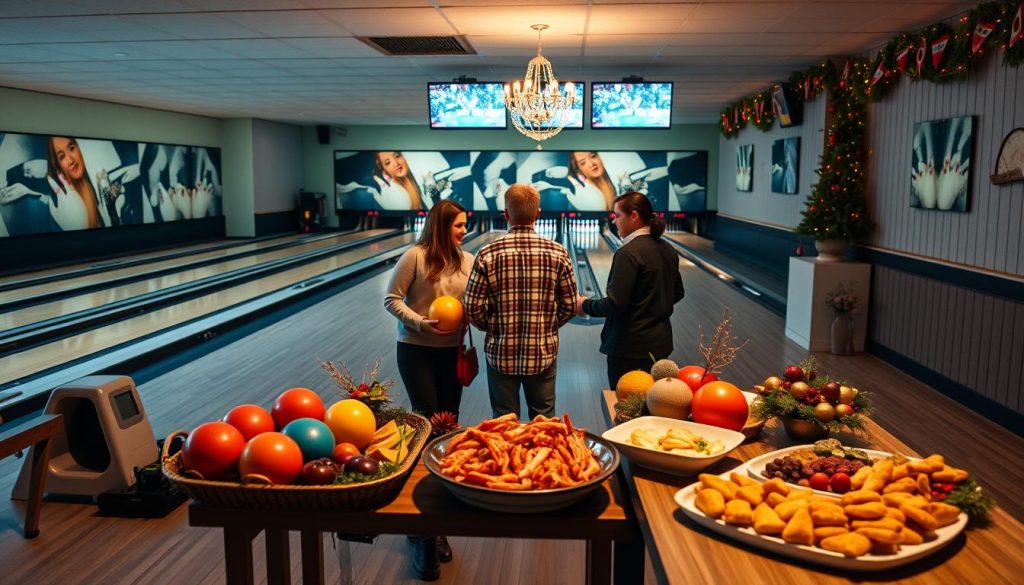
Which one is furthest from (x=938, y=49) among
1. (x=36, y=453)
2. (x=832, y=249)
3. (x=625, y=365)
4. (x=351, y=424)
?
(x=36, y=453)

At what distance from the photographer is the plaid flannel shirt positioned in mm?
2844

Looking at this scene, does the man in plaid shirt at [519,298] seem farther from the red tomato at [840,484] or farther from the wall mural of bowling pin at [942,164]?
the wall mural of bowling pin at [942,164]

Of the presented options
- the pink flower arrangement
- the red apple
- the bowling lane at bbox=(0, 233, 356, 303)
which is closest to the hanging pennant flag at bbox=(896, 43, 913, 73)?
the pink flower arrangement

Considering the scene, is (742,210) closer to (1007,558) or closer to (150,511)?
(150,511)

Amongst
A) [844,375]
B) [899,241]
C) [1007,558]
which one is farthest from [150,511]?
[899,241]

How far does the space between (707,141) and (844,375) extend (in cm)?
1256

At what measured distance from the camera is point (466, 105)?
8.34m

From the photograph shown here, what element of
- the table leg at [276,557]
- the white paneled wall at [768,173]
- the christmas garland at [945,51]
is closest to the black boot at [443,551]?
the table leg at [276,557]

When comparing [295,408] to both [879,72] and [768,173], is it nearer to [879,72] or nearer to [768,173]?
[879,72]

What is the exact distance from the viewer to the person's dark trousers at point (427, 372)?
3.14m

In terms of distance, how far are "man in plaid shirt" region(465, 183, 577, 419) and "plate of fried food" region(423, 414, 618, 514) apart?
108 centimetres

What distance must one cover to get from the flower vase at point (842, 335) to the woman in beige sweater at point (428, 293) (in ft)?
14.0

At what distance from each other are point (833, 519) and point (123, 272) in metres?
10.9

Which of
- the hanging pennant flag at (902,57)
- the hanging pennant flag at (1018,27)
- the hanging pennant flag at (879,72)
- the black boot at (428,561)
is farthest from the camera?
the hanging pennant flag at (879,72)
